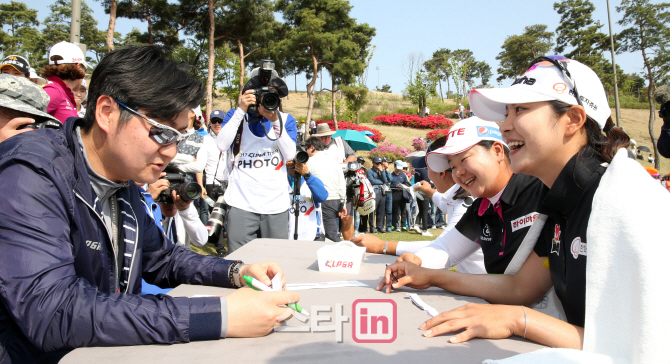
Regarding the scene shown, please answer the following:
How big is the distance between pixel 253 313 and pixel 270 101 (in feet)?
8.65

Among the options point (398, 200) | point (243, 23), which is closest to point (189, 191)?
point (398, 200)

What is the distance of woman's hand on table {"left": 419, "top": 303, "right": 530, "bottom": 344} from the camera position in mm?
1361

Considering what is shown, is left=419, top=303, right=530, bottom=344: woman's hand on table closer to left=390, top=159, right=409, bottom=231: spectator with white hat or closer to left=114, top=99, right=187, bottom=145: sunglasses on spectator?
left=114, top=99, right=187, bottom=145: sunglasses on spectator

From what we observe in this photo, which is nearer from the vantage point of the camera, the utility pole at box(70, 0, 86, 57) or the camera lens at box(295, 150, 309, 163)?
the camera lens at box(295, 150, 309, 163)

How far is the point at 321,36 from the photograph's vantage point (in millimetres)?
25984

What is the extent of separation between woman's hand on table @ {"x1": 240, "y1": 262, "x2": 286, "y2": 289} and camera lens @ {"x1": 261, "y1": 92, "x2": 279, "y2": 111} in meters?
2.10

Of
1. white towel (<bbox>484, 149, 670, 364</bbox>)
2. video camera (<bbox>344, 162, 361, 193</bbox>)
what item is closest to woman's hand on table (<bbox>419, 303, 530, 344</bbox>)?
white towel (<bbox>484, 149, 670, 364</bbox>)

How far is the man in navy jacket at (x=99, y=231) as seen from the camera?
1118 millimetres

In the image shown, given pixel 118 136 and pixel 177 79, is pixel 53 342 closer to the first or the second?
pixel 118 136

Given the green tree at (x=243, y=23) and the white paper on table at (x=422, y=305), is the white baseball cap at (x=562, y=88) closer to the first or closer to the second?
the white paper on table at (x=422, y=305)

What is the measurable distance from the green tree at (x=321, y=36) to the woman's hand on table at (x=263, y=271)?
78.6ft

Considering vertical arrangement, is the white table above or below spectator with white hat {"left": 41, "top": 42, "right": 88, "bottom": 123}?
below

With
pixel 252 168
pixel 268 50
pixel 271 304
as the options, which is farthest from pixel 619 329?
pixel 268 50

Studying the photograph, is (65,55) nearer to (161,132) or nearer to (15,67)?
(15,67)
